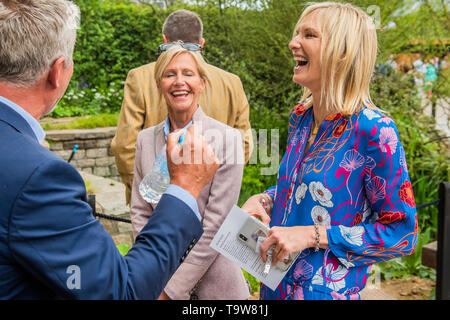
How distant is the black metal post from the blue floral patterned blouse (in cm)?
109

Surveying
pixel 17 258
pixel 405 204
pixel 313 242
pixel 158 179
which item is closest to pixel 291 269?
pixel 313 242

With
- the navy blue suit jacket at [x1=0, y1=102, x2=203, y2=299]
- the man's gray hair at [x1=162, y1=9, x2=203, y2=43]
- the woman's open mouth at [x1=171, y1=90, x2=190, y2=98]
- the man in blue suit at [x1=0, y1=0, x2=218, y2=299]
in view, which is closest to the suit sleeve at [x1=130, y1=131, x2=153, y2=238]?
the woman's open mouth at [x1=171, y1=90, x2=190, y2=98]

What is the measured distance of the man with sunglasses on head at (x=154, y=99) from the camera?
120 inches

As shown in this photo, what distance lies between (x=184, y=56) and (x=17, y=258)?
4.80 ft

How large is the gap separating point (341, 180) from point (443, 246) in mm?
1380

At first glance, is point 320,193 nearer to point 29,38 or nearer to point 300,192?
point 300,192

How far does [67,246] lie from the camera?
1031 millimetres

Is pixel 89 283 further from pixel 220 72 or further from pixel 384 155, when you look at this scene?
pixel 220 72

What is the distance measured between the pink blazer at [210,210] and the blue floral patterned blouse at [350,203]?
1.43 feet

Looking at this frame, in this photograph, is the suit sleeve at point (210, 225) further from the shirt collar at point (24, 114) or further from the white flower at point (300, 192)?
the shirt collar at point (24, 114)

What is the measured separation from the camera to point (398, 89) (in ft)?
19.6

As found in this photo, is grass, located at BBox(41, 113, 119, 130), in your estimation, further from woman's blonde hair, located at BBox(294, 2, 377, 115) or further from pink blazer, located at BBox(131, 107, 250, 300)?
woman's blonde hair, located at BBox(294, 2, 377, 115)

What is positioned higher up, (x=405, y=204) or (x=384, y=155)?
(x=384, y=155)

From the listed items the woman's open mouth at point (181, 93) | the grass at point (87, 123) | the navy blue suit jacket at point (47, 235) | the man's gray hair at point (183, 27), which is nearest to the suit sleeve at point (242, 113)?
the man's gray hair at point (183, 27)
